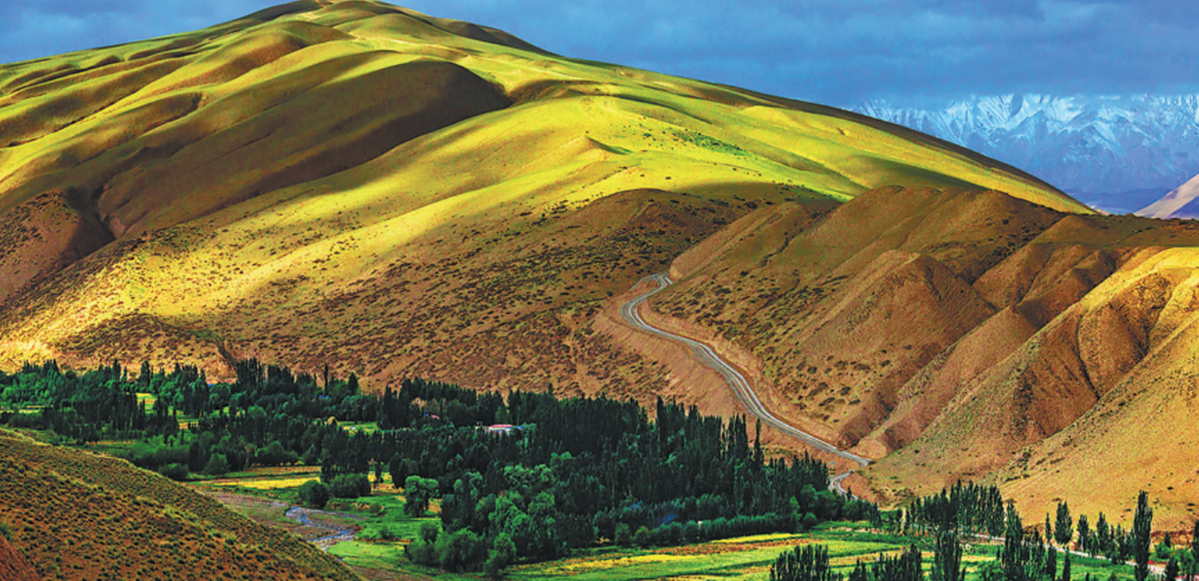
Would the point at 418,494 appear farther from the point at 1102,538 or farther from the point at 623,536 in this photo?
the point at 1102,538

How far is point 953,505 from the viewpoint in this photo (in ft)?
197

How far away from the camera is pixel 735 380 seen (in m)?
91.1

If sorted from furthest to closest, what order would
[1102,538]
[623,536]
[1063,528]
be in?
[623,536], [1063,528], [1102,538]

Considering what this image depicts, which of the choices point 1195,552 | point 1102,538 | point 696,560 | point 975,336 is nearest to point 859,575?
point 696,560

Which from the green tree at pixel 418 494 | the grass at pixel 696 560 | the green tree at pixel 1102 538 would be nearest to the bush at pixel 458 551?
the grass at pixel 696 560

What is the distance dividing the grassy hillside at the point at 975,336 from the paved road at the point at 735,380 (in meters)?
0.91

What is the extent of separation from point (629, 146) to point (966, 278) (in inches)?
3184

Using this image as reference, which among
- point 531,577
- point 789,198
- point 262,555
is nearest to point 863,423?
point 531,577

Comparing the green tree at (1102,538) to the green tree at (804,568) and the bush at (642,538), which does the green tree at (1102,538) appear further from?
the bush at (642,538)

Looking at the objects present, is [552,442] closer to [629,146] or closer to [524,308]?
[524,308]

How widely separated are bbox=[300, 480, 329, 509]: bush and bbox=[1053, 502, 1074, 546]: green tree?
3796cm

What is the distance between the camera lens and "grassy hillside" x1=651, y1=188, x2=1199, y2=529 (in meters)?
62.8

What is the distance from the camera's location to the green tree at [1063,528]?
54688 millimetres

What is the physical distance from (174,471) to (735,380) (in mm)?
38312
